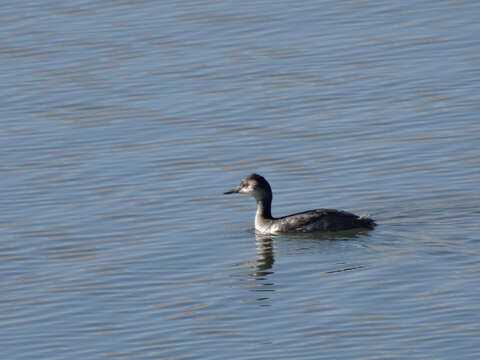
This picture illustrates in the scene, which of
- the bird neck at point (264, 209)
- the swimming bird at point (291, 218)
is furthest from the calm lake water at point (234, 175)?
the bird neck at point (264, 209)

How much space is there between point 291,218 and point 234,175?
3084 mm

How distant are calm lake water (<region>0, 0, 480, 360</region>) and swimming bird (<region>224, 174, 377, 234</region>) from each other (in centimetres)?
21

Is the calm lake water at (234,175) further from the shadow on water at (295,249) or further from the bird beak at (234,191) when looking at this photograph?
the bird beak at (234,191)

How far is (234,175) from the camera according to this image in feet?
80.0

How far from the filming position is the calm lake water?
1664cm

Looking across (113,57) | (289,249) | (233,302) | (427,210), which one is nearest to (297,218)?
(289,249)

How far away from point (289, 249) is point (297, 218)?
592 mm

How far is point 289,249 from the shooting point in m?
21.0

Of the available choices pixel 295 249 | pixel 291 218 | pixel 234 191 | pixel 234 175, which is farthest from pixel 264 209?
pixel 234 175

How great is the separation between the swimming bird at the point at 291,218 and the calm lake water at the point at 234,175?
21 cm

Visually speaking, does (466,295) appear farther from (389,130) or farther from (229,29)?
(229,29)

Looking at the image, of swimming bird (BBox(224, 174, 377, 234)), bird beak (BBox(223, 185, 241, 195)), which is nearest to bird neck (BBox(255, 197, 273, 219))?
swimming bird (BBox(224, 174, 377, 234))

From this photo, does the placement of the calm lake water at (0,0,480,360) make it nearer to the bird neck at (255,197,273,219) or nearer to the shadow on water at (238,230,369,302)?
the shadow on water at (238,230,369,302)

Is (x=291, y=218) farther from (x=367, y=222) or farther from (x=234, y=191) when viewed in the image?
(x=234, y=191)
